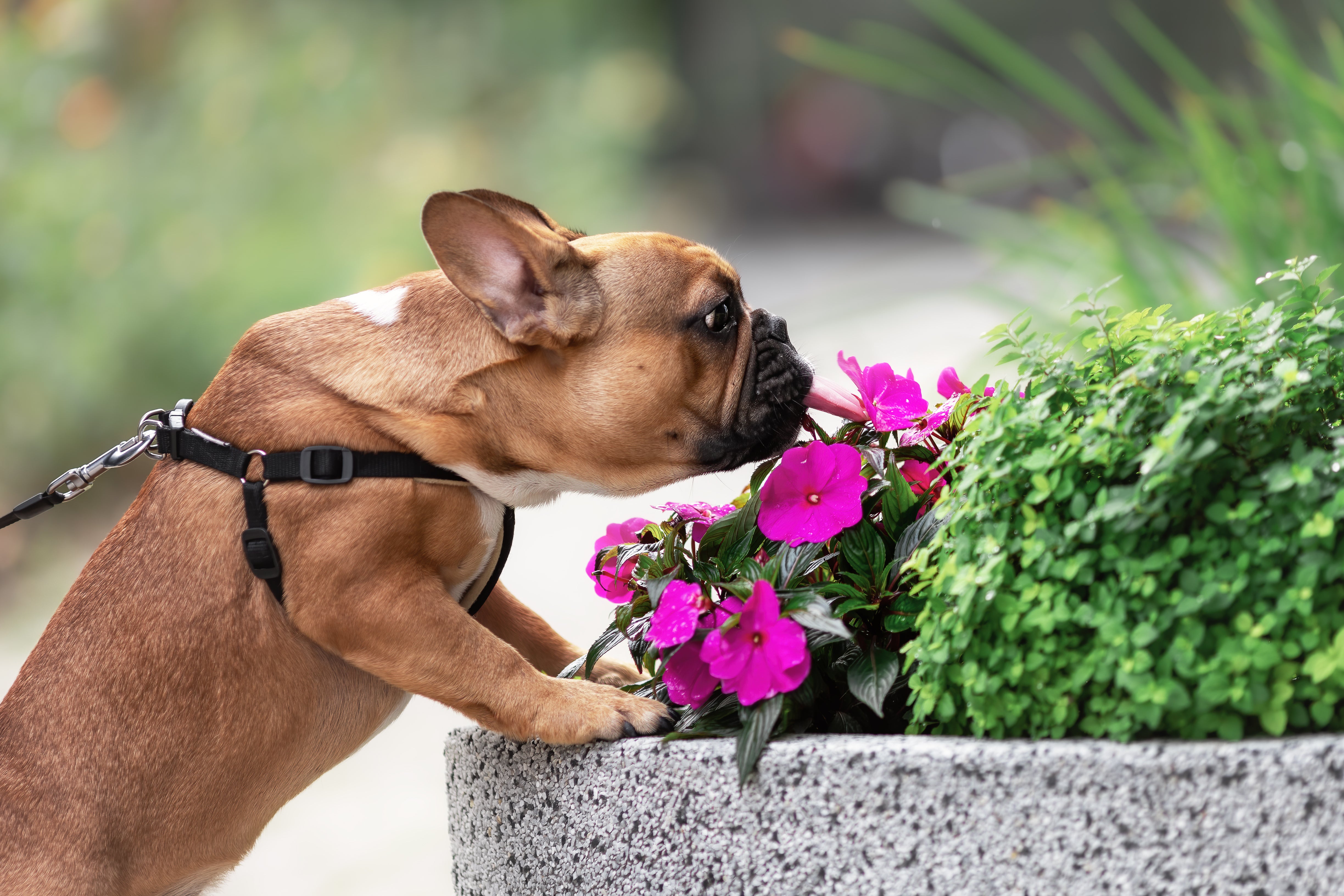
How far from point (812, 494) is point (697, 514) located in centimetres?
26

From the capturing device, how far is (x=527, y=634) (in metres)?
2.52

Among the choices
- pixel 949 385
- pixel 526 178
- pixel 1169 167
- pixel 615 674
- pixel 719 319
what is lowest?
pixel 615 674

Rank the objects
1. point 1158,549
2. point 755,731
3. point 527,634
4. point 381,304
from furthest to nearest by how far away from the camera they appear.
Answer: point 527,634 → point 381,304 → point 755,731 → point 1158,549

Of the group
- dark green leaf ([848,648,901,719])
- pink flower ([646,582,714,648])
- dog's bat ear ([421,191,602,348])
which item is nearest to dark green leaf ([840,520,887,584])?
dark green leaf ([848,648,901,719])

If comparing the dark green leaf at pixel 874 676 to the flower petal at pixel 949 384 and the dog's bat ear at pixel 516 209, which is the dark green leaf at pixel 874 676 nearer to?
the flower petal at pixel 949 384

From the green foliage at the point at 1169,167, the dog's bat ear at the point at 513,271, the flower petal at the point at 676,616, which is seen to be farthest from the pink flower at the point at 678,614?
the green foliage at the point at 1169,167

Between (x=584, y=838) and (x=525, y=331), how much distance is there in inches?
36.3

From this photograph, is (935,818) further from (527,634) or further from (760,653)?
(527,634)

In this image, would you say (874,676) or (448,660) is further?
(448,660)

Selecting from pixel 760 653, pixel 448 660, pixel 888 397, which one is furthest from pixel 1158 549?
pixel 448 660

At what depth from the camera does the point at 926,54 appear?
161 inches

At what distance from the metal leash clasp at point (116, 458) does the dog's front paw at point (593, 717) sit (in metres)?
0.95

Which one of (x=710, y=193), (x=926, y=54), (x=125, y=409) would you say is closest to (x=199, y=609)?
(x=926, y=54)

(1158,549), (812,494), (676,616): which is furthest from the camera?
(812,494)
